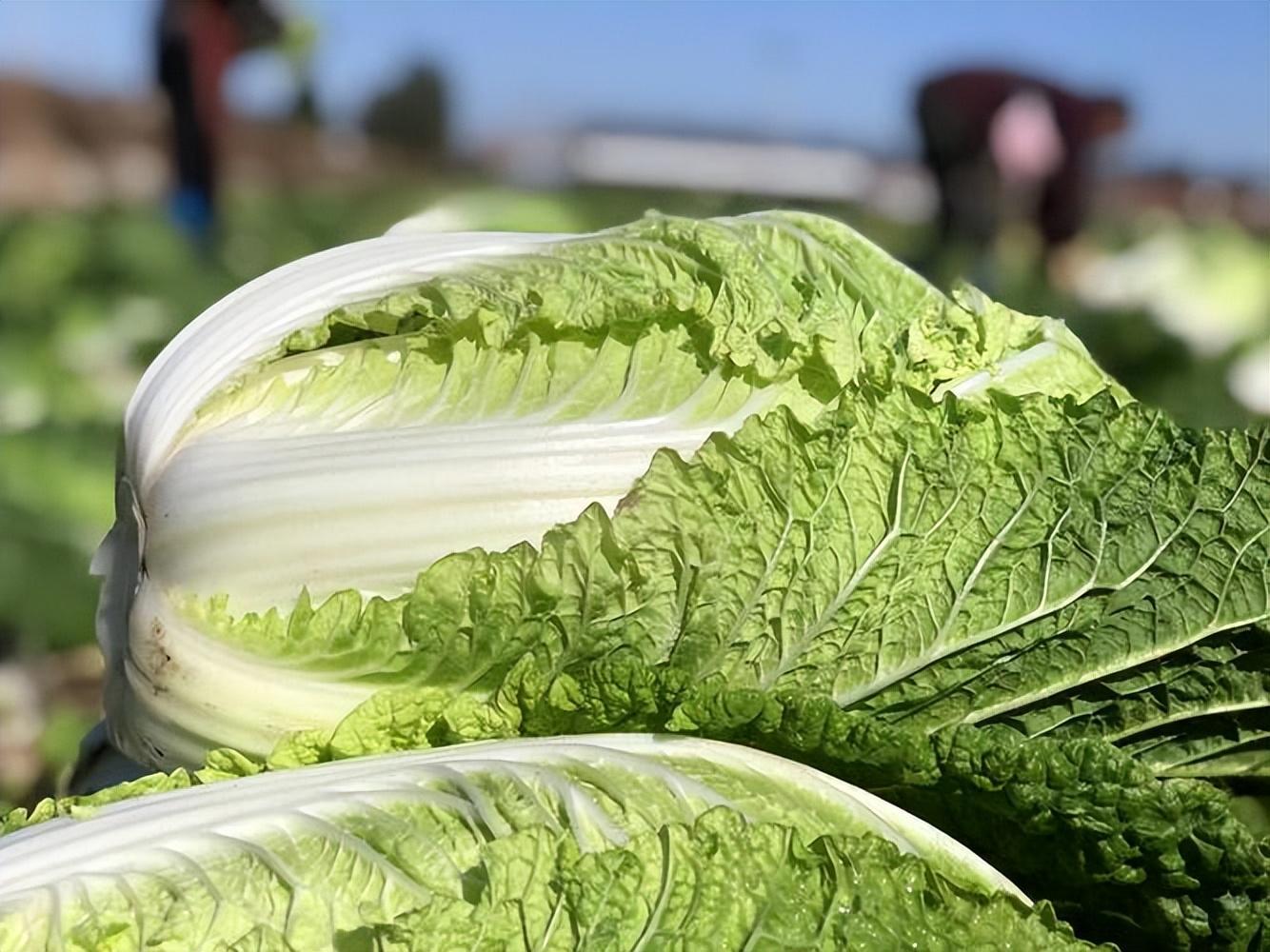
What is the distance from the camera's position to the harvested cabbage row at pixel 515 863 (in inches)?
40.3

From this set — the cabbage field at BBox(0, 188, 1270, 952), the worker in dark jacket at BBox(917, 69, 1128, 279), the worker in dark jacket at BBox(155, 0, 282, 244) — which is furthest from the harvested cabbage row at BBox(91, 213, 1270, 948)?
the worker in dark jacket at BBox(155, 0, 282, 244)

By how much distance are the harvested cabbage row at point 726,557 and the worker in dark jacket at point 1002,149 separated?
425 centimetres

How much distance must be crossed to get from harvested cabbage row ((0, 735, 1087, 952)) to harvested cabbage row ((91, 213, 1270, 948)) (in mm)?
65

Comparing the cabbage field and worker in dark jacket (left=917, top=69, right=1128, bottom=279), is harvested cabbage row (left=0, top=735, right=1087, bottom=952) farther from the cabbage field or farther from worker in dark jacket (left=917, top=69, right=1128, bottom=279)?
worker in dark jacket (left=917, top=69, right=1128, bottom=279)

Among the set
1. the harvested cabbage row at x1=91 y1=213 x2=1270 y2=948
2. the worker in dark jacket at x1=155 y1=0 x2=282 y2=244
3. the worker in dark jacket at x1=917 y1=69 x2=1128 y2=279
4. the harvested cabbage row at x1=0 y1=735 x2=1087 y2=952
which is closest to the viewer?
the harvested cabbage row at x1=0 y1=735 x2=1087 y2=952

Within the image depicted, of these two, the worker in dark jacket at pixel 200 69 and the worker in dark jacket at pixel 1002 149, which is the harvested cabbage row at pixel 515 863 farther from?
the worker in dark jacket at pixel 200 69

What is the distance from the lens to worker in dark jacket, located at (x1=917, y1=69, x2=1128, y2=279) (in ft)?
17.8

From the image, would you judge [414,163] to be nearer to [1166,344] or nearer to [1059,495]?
[1166,344]

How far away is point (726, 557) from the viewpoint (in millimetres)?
1261

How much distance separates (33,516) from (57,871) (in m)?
2.65

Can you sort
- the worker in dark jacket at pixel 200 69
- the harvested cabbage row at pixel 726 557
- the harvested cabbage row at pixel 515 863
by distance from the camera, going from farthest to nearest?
the worker in dark jacket at pixel 200 69
the harvested cabbage row at pixel 726 557
the harvested cabbage row at pixel 515 863

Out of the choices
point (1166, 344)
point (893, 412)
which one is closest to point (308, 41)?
→ point (1166, 344)

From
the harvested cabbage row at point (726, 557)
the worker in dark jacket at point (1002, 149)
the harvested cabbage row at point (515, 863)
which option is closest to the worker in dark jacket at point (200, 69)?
the worker in dark jacket at point (1002, 149)

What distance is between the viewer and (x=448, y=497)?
4.47ft
